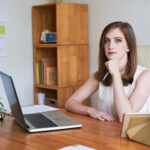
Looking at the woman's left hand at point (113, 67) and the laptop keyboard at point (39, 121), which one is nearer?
the laptop keyboard at point (39, 121)

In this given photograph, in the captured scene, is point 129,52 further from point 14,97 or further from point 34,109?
point 14,97

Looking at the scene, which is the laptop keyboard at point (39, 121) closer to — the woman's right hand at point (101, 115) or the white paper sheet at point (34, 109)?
the white paper sheet at point (34, 109)

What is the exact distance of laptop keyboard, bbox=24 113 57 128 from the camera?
5.21 ft

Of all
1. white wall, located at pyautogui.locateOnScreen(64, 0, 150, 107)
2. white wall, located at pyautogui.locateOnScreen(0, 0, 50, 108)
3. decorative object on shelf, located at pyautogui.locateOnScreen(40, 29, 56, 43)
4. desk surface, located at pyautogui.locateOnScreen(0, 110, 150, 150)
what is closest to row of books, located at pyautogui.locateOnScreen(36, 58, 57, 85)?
white wall, located at pyautogui.locateOnScreen(0, 0, 50, 108)

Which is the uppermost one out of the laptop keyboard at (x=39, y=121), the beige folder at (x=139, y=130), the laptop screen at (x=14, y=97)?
the laptop screen at (x=14, y=97)

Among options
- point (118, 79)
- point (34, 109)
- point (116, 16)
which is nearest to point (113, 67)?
point (118, 79)

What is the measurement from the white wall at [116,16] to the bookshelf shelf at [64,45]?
0.07m

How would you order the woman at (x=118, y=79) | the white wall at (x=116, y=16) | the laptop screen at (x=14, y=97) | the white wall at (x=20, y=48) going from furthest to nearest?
the white wall at (x=20, y=48) → the white wall at (x=116, y=16) → the woman at (x=118, y=79) → the laptop screen at (x=14, y=97)

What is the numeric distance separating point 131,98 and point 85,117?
297mm

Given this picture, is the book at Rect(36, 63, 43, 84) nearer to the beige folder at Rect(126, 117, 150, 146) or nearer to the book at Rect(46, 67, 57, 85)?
the book at Rect(46, 67, 57, 85)

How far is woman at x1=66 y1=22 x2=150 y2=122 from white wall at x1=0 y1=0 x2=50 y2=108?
1.60 m

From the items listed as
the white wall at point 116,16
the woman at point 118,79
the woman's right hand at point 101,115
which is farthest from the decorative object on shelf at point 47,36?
the woman's right hand at point 101,115

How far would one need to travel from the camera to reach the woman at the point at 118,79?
1907 mm

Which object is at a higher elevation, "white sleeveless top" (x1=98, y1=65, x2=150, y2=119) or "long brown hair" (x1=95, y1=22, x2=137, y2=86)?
"long brown hair" (x1=95, y1=22, x2=137, y2=86)
